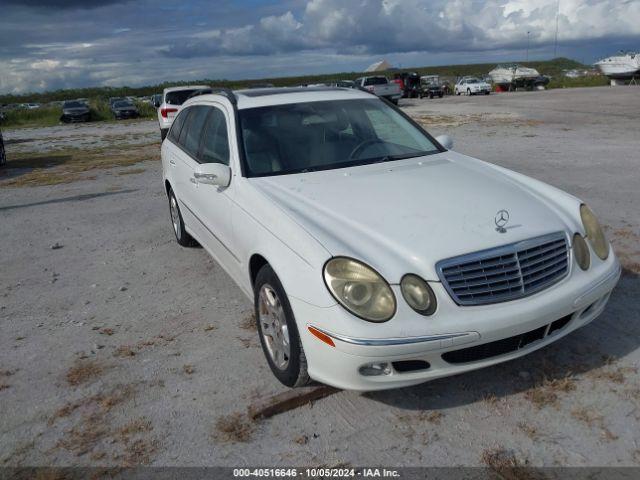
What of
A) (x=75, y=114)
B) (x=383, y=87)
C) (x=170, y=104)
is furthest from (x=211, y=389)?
(x=75, y=114)

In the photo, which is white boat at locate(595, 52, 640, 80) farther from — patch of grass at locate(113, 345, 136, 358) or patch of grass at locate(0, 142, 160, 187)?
patch of grass at locate(113, 345, 136, 358)

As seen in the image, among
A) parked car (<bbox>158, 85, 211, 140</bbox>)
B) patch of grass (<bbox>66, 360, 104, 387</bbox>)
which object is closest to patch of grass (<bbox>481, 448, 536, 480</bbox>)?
patch of grass (<bbox>66, 360, 104, 387</bbox>)

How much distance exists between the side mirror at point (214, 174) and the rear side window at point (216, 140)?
23 cm

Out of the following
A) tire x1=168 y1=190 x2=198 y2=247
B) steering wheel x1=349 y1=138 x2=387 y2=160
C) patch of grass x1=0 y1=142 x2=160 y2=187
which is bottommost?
patch of grass x1=0 y1=142 x2=160 y2=187

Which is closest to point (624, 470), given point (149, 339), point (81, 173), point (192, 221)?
point (149, 339)

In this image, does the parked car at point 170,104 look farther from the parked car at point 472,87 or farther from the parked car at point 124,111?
the parked car at point 472,87

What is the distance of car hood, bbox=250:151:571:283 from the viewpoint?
285cm

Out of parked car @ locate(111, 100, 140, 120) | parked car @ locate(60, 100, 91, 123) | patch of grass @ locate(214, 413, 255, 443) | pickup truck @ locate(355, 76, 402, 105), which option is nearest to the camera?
patch of grass @ locate(214, 413, 255, 443)

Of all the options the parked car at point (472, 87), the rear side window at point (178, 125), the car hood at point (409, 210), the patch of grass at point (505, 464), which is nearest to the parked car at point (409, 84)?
the parked car at point (472, 87)

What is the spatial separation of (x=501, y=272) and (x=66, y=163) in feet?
45.9

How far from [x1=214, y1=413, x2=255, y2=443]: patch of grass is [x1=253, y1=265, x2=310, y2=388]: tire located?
0.33 m

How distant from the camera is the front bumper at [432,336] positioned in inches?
104

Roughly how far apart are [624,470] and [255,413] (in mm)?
1778

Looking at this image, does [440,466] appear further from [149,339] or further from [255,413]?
[149,339]
